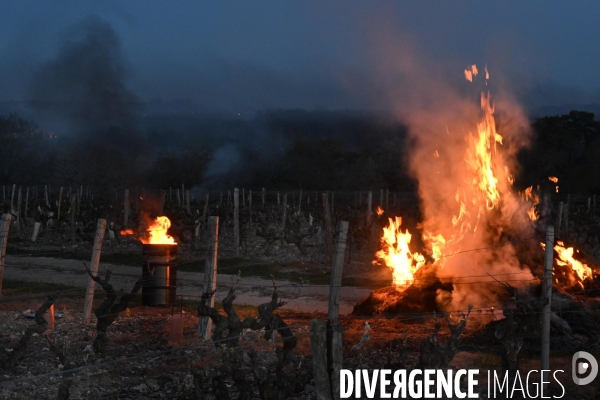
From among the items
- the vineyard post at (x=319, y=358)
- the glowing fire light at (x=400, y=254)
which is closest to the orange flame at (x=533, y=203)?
the glowing fire light at (x=400, y=254)

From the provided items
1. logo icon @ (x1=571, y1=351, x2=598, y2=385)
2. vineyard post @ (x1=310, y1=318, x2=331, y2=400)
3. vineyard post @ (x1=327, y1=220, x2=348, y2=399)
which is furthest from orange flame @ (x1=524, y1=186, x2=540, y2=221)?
vineyard post @ (x1=310, y1=318, x2=331, y2=400)

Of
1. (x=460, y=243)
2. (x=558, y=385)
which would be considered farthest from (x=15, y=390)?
(x=460, y=243)

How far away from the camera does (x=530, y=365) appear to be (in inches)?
335

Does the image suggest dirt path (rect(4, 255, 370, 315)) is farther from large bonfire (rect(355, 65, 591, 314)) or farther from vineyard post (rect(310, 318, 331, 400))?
vineyard post (rect(310, 318, 331, 400))

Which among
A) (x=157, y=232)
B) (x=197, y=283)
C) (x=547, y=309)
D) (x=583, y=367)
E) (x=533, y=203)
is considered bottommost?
(x=583, y=367)

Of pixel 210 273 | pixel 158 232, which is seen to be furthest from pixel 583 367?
pixel 158 232

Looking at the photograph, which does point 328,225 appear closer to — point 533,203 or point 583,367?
point 533,203

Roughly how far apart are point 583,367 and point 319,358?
4457mm

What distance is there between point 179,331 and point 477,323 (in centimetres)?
451

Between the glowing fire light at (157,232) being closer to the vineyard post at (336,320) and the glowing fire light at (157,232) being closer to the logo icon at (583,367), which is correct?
the vineyard post at (336,320)

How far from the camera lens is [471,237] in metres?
11.6

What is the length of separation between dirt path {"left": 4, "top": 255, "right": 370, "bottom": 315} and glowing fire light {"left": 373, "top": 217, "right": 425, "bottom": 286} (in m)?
1.31

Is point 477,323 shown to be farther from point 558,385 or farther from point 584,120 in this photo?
point 584,120

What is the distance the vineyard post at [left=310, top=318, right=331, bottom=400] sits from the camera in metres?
5.38
